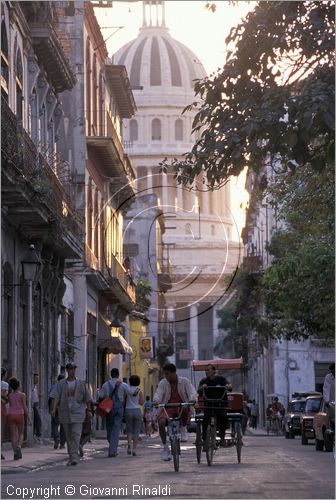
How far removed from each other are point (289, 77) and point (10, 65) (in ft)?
48.0

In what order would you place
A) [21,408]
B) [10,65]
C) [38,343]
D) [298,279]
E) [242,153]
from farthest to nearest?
[298,279]
[38,343]
[10,65]
[21,408]
[242,153]

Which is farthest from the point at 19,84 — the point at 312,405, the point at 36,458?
the point at 312,405

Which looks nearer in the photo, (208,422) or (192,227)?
(208,422)

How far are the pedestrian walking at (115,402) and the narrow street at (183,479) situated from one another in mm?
2459

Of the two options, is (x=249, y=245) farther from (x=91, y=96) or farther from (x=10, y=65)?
(x=10, y=65)

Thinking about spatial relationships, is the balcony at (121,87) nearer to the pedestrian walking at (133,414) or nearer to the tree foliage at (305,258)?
the tree foliage at (305,258)

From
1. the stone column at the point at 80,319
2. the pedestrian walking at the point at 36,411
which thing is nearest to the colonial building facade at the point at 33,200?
the pedestrian walking at the point at 36,411

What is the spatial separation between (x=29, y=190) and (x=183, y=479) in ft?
34.3

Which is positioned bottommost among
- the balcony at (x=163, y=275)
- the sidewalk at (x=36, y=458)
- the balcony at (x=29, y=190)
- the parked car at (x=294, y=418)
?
the sidewalk at (x=36, y=458)

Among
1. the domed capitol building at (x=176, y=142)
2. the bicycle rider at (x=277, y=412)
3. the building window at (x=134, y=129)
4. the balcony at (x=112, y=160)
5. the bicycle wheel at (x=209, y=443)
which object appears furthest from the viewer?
the building window at (x=134, y=129)

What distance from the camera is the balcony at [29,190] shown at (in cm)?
2580

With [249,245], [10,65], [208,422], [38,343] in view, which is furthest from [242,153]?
[249,245]

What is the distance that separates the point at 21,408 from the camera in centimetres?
2495

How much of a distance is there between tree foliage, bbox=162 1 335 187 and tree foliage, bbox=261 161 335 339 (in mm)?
6115
